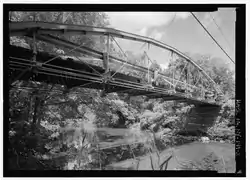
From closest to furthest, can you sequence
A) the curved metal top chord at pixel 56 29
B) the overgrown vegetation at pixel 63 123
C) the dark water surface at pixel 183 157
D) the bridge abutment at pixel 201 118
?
the curved metal top chord at pixel 56 29 < the overgrown vegetation at pixel 63 123 < the dark water surface at pixel 183 157 < the bridge abutment at pixel 201 118

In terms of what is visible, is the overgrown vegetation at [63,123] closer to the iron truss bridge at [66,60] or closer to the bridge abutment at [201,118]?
the bridge abutment at [201,118]

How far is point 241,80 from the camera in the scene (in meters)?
2.31

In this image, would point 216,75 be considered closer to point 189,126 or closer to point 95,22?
point 189,126

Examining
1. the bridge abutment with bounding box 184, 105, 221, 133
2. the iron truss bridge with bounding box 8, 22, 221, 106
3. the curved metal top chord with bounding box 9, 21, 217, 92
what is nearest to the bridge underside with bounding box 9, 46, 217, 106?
the iron truss bridge with bounding box 8, 22, 221, 106

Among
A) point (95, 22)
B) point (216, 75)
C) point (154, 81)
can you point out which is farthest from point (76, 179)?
point (216, 75)

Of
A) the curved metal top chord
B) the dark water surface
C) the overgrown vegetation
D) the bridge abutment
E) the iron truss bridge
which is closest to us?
the curved metal top chord

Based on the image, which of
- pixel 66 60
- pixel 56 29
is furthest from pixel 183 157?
pixel 56 29

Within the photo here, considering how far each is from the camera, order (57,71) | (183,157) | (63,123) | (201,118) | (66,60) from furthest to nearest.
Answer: (201,118)
(63,123)
(183,157)
(66,60)
(57,71)

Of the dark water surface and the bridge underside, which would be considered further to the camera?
the dark water surface

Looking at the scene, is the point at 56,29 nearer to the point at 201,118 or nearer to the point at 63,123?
the point at 63,123

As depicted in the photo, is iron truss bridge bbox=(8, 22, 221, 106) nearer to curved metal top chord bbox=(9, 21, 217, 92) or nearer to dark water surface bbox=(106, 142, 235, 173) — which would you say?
curved metal top chord bbox=(9, 21, 217, 92)

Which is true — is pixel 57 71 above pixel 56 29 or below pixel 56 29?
below

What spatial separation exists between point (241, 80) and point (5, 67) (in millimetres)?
2952

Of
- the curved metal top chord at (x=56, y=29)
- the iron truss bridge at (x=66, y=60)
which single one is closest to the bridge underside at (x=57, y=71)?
the iron truss bridge at (x=66, y=60)
